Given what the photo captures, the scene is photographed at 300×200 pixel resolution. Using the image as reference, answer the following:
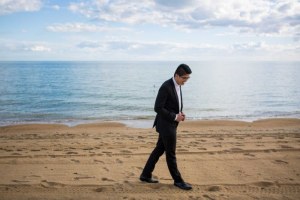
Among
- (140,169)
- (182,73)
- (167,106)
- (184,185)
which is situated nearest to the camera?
(182,73)

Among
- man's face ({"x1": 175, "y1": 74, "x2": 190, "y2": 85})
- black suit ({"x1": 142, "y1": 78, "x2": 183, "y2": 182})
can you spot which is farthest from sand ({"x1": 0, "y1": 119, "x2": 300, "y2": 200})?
man's face ({"x1": 175, "y1": 74, "x2": 190, "y2": 85})

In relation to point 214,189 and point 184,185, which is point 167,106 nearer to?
point 184,185

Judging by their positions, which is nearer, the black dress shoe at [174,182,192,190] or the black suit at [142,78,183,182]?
the black suit at [142,78,183,182]

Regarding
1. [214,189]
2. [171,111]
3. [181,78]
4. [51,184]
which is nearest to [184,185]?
[214,189]

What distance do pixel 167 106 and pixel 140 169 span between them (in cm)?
206

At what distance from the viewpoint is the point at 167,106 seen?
491 cm

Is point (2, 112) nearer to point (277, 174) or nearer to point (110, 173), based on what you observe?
point (110, 173)

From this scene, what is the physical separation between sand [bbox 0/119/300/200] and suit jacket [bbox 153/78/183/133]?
115cm

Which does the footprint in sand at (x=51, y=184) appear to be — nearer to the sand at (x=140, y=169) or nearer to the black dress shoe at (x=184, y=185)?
the sand at (x=140, y=169)

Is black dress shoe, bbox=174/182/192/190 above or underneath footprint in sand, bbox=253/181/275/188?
above

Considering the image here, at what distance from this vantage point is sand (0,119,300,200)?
5051 millimetres

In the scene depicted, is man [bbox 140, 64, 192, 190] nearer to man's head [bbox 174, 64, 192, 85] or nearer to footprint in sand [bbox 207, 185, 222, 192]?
man's head [bbox 174, 64, 192, 85]

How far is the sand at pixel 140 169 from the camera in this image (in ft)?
16.6

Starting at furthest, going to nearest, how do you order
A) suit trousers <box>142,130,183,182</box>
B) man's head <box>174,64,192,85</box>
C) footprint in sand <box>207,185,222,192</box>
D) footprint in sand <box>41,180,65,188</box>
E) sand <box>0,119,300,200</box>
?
1. footprint in sand <box>41,180,65,188</box>
2. footprint in sand <box>207,185,222,192</box>
3. sand <box>0,119,300,200</box>
4. suit trousers <box>142,130,183,182</box>
5. man's head <box>174,64,192,85</box>
